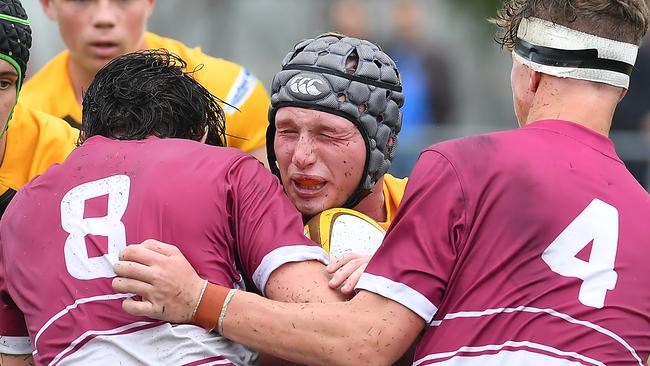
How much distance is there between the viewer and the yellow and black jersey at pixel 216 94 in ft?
22.2

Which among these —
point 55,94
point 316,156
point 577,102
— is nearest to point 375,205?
point 316,156

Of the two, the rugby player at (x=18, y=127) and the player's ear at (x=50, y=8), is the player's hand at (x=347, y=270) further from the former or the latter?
the player's ear at (x=50, y=8)

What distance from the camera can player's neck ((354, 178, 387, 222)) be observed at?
514 cm

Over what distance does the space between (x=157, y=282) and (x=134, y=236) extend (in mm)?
217

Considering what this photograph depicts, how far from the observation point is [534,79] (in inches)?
165

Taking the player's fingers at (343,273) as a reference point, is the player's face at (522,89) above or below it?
above

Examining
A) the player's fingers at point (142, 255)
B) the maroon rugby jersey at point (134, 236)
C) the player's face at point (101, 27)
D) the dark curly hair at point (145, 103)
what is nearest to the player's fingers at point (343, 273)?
the maroon rugby jersey at point (134, 236)

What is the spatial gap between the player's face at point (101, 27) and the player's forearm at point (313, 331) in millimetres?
3309

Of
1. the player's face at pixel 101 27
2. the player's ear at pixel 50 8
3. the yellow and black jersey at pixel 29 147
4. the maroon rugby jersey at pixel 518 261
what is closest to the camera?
the maroon rugby jersey at pixel 518 261

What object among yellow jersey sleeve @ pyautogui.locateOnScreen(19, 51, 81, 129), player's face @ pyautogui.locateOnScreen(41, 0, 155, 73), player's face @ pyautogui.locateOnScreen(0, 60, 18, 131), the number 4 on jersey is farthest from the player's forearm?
player's face @ pyautogui.locateOnScreen(41, 0, 155, 73)

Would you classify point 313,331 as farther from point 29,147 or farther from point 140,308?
point 29,147

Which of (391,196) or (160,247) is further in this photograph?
(391,196)

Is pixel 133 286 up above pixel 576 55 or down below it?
below

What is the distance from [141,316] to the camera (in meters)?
4.04
